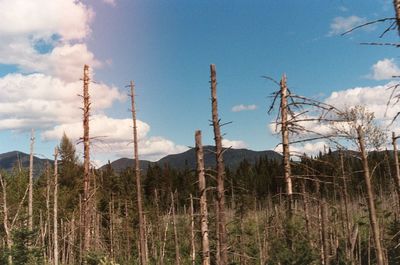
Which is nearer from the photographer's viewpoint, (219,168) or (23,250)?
(219,168)

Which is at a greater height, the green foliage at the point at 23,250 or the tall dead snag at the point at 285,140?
the tall dead snag at the point at 285,140

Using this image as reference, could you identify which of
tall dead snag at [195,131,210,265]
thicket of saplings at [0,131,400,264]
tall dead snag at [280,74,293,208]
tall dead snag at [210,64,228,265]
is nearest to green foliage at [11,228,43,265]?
thicket of saplings at [0,131,400,264]

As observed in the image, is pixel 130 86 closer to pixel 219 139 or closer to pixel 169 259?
pixel 219 139

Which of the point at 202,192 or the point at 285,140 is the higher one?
the point at 285,140

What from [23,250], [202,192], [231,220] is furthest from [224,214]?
[231,220]

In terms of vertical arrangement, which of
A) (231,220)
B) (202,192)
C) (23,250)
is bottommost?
(231,220)

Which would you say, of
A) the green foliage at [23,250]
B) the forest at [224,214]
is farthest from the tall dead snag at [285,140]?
the green foliage at [23,250]

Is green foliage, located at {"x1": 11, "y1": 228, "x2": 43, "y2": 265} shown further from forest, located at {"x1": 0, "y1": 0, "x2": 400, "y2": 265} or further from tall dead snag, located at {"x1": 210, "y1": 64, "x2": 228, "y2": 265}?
tall dead snag, located at {"x1": 210, "y1": 64, "x2": 228, "y2": 265}

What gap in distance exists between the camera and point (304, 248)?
55.6ft

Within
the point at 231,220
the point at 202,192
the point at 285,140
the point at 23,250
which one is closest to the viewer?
the point at 285,140

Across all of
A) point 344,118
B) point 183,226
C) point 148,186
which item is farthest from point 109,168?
point 344,118

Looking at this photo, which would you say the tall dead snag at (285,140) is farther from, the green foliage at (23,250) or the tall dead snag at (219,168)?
the green foliage at (23,250)

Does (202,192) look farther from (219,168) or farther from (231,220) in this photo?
(231,220)

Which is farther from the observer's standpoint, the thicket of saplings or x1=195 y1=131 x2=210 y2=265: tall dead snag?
the thicket of saplings
